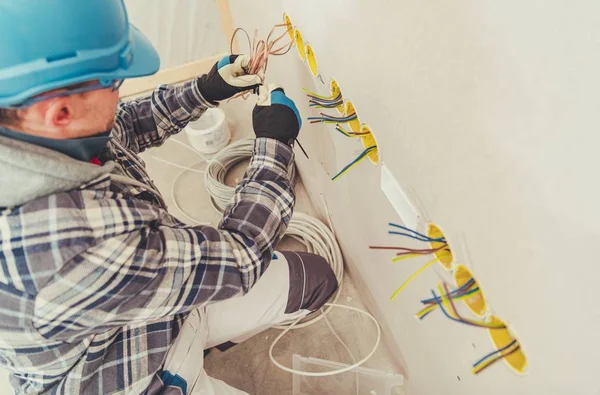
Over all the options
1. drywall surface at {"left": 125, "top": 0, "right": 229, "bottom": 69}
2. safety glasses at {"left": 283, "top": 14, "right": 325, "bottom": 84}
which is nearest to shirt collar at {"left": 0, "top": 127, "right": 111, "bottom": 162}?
safety glasses at {"left": 283, "top": 14, "right": 325, "bottom": 84}

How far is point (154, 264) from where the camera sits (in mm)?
659

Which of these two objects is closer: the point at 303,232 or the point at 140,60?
the point at 140,60

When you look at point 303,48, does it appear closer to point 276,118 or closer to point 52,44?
point 276,118

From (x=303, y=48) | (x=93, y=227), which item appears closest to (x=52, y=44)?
(x=93, y=227)

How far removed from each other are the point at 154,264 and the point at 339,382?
30.8 inches

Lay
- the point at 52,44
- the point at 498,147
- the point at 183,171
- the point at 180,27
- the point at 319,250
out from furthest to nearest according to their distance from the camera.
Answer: the point at 180,27 < the point at 183,171 < the point at 319,250 < the point at 52,44 < the point at 498,147

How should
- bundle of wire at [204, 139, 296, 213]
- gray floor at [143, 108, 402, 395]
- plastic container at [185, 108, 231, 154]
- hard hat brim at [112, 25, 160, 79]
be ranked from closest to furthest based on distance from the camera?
hard hat brim at [112, 25, 160, 79], gray floor at [143, 108, 402, 395], bundle of wire at [204, 139, 296, 213], plastic container at [185, 108, 231, 154]

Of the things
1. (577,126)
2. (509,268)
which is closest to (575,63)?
(577,126)

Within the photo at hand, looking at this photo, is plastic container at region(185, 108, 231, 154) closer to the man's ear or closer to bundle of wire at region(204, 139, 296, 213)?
bundle of wire at region(204, 139, 296, 213)

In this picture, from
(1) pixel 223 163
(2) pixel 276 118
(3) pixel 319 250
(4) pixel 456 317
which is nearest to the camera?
(4) pixel 456 317

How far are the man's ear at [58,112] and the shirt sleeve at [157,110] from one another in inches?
17.4

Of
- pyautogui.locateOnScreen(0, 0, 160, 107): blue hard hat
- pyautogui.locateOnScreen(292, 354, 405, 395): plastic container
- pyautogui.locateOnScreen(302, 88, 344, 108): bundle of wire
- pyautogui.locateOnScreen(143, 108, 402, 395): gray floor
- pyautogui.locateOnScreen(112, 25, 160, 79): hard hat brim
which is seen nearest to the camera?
pyautogui.locateOnScreen(0, 0, 160, 107): blue hard hat

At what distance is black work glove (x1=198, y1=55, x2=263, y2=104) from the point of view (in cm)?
102

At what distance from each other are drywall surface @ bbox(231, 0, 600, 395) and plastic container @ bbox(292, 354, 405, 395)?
14.0 inches
